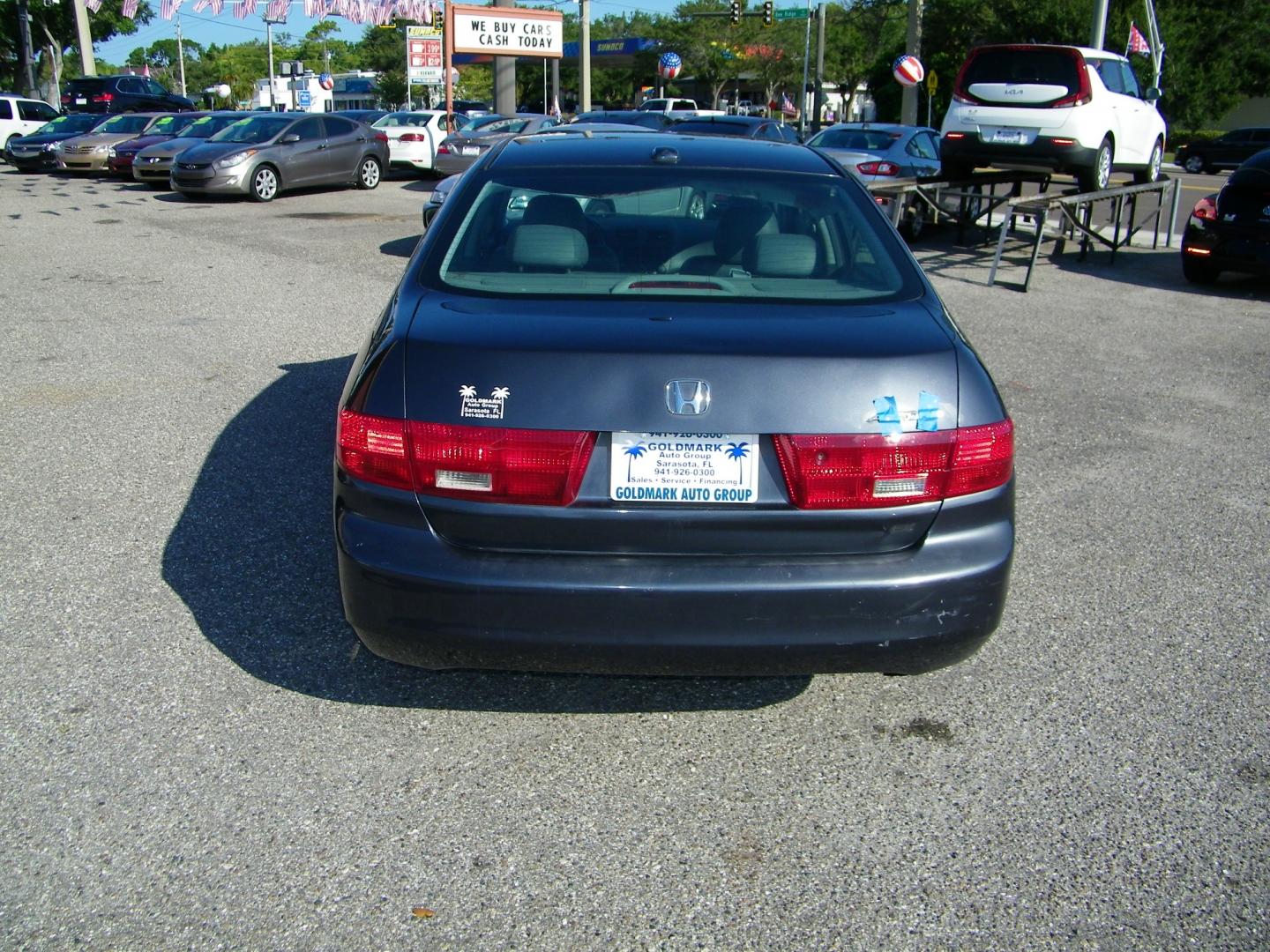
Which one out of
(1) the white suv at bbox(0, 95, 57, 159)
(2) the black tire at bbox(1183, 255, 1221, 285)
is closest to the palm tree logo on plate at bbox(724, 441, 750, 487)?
(2) the black tire at bbox(1183, 255, 1221, 285)

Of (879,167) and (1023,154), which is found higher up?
(1023,154)

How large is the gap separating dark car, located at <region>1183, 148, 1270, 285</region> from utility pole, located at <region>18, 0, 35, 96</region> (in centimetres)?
4459

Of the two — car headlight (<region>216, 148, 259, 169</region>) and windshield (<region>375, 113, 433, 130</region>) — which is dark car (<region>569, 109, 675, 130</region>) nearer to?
windshield (<region>375, 113, 433, 130</region>)

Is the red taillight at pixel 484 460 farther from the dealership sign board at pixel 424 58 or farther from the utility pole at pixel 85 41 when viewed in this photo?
the utility pole at pixel 85 41

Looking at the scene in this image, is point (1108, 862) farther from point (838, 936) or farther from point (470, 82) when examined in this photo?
point (470, 82)

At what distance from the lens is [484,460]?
272cm

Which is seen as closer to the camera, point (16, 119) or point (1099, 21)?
point (1099, 21)

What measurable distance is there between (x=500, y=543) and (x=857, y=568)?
2.92ft

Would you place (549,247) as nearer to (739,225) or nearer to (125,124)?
(739,225)

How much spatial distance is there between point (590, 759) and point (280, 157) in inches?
711

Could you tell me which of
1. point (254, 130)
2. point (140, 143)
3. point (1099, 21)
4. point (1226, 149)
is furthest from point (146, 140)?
point (1226, 149)

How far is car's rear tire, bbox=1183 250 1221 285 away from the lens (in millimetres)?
11906

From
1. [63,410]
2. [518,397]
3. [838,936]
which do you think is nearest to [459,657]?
[518,397]

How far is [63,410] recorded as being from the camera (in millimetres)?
6426
